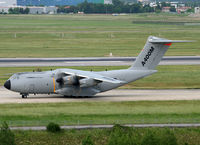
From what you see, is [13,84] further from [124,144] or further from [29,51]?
[29,51]

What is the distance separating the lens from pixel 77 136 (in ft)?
111

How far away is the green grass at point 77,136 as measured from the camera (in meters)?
33.4

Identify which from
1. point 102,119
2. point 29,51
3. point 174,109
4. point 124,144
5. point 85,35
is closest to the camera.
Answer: point 124,144

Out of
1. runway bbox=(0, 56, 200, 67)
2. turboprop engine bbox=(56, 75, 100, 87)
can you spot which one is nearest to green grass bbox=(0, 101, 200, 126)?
turboprop engine bbox=(56, 75, 100, 87)

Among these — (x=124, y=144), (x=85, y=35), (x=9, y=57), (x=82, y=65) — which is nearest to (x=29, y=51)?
(x=9, y=57)

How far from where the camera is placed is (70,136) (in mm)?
33906

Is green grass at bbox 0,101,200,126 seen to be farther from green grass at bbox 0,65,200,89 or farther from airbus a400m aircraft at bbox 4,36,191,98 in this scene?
green grass at bbox 0,65,200,89

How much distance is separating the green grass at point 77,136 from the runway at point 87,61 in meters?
36.3

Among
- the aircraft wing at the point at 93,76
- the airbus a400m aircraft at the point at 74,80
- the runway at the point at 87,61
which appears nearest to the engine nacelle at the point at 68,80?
the airbus a400m aircraft at the point at 74,80

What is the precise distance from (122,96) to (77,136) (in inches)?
599

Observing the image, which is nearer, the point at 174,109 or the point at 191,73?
the point at 174,109

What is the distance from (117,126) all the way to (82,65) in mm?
35715

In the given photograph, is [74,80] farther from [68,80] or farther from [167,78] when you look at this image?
[167,78]

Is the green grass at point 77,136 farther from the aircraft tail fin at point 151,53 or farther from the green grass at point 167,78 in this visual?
the green grass at point 167,78
